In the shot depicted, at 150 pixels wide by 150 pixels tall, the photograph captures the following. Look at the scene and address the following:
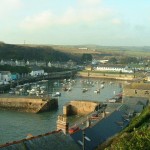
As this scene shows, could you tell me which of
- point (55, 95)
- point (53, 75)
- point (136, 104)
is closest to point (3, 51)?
point (53, 75)

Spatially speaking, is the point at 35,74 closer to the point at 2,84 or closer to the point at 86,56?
the point at 2,84

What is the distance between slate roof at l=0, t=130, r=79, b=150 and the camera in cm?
1322

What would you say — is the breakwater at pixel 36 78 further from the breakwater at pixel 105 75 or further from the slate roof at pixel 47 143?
the slate roof at pixel 47 143

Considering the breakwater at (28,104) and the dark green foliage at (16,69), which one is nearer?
the breakwater at (28,104)

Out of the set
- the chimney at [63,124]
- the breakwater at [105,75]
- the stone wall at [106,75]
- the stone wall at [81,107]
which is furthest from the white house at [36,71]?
the chimney at [63,124]

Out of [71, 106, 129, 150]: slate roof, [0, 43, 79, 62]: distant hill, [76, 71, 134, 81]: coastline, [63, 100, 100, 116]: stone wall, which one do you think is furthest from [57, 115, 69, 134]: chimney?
[0, 43, 79, 62]: distant hill

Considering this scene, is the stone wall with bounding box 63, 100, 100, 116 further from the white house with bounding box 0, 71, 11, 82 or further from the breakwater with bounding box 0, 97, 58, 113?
the white house with bounding box 0, 71, 11, 82

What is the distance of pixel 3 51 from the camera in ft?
344

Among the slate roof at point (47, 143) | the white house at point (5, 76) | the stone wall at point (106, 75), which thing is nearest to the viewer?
the slate roof at point (47, 143)

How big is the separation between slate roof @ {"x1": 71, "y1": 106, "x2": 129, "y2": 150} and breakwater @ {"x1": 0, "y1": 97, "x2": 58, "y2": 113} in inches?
466

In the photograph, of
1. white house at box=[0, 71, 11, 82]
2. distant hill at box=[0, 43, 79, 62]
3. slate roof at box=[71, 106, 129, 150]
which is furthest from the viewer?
distant hill at box=[0, 43, 79, 62]

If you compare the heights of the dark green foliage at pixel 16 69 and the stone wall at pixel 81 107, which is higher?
the dark green foliage at pixel 16 69

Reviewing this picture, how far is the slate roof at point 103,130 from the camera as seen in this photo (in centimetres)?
1827

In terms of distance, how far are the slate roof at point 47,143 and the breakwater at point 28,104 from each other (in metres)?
23.0
